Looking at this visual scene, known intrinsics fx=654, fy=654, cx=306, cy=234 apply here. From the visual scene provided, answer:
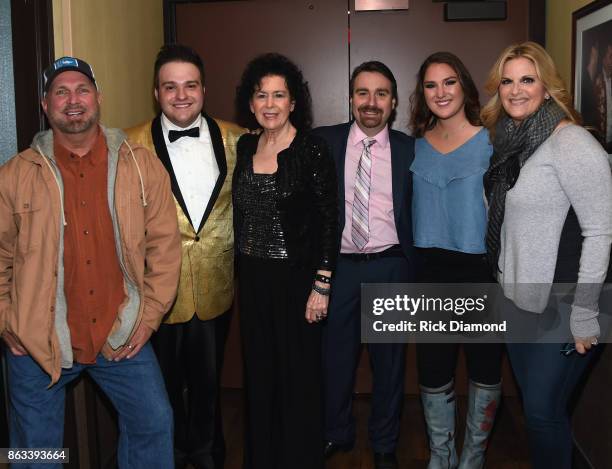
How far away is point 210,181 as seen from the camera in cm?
258

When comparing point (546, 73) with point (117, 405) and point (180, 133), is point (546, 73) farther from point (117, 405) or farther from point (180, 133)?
point (117, 405)

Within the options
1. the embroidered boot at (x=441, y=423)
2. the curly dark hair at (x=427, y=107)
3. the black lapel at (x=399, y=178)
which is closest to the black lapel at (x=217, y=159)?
the black lapel at (x=399, y=178)

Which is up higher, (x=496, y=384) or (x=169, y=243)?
(x=169, y=243)

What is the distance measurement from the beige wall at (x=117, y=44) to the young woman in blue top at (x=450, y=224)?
1.33 m

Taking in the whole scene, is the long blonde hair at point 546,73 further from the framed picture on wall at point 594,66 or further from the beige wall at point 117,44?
the beige wall at point 117,44

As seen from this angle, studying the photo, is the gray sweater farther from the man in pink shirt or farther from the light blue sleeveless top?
the man in pink shirt

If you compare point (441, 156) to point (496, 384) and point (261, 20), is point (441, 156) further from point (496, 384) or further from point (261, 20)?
point (261, 20)

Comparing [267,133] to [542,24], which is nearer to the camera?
[267,133]

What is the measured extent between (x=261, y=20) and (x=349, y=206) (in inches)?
57.3

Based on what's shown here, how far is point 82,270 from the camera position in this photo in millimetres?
2105

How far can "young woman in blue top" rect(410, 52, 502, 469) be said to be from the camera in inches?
97.6

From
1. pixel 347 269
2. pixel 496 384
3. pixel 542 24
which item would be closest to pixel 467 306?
pixel 496 384

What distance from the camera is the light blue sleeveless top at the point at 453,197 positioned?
8.09ft

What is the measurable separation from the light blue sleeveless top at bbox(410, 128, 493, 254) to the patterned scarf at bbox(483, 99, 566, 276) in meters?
0.10
